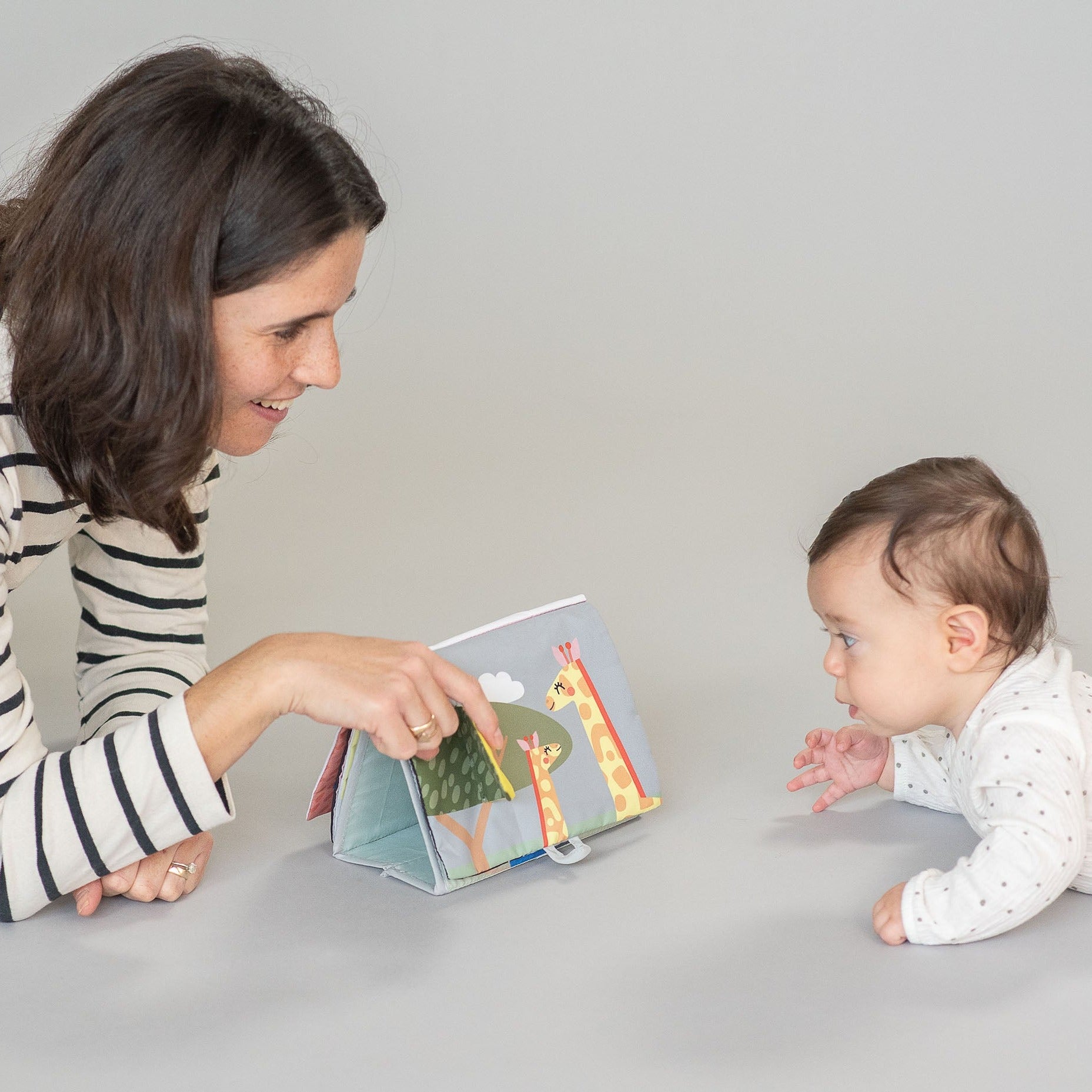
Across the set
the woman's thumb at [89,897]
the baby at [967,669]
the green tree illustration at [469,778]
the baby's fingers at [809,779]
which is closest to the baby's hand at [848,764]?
the baby's fingers at [809,779]

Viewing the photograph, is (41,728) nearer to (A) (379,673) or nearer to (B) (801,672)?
(A) (379,673)

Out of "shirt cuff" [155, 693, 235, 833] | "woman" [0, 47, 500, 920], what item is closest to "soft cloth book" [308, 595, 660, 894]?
"woman" [0, 47, 500, 920]

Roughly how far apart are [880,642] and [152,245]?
0.99 m

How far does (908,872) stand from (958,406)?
2062 millimetres

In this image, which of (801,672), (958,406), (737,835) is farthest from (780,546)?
(737,835)

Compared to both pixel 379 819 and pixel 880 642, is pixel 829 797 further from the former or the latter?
pixel 379 819

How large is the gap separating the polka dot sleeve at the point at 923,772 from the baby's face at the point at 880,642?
7.4 inches

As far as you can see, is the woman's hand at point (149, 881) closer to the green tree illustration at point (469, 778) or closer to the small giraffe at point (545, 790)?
the green tree illustration at point (469, 778)

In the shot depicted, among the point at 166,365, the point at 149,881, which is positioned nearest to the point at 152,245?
the point at 166,365

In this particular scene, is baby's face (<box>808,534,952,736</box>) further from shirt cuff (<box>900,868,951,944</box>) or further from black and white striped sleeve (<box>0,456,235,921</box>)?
black and white striped sleeve (<box>0,456,235,921</box>)

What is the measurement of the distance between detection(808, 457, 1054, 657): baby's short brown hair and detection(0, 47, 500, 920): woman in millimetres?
545

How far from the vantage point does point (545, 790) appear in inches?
72.8

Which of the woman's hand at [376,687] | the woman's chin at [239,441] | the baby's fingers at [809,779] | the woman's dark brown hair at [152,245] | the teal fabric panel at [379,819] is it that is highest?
the woman's dark brown hair at [152,245]

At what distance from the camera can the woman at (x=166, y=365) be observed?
155cm
